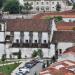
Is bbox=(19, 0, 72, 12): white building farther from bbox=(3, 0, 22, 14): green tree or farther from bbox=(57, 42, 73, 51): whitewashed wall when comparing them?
bbox=(57, 42, 73, 51): whitewashed wall

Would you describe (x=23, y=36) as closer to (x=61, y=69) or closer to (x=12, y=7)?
(x=61, y=69)

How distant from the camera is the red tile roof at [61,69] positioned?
54688mm

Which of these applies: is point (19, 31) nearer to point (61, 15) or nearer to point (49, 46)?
point (49, 46)

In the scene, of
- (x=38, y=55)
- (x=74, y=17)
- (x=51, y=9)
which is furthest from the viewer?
(x=51, y=9)

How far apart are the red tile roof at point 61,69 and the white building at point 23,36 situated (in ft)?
28.6

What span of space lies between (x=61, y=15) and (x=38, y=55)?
32303 mm

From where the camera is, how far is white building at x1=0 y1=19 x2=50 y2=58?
6825cm

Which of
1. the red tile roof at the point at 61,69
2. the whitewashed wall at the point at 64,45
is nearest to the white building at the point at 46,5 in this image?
the whitewashed wall at the point at 64,45

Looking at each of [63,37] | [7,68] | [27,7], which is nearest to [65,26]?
[63,37]

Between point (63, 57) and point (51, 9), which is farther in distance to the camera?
point (51, 9)

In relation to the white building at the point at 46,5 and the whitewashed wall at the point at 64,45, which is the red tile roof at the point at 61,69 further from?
the white building at the point at 46,5

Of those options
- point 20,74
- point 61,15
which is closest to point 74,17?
point 61,15

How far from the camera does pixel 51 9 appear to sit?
122 meters

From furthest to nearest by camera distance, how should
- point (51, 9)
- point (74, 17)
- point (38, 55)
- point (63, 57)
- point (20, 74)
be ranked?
point (51, 9) < point (74, 17) < point (38, 55) < point (63, 57) < point (20, 74)
